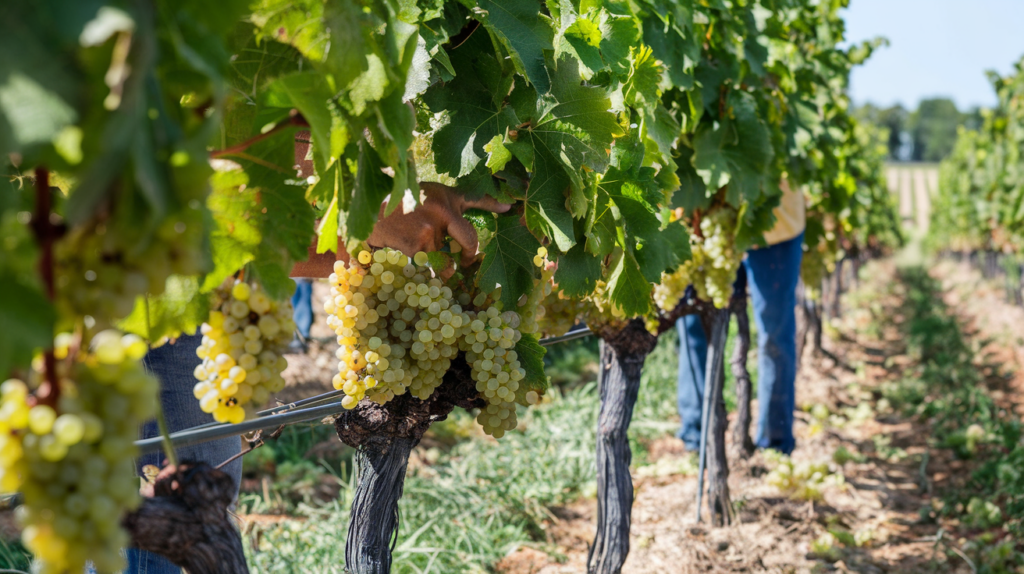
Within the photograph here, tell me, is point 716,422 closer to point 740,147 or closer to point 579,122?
point 740,147

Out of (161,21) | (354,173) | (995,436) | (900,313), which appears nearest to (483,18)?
(354,173)

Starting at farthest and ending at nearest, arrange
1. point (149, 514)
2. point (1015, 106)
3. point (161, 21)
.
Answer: point (1015, 106)
point (149, 514)
point (161, 21)

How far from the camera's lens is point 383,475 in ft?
5.37

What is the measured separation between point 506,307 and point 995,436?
4683mm

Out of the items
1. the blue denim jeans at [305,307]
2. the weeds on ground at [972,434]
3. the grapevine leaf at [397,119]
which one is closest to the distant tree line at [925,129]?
the weeds on ground at [972,434]

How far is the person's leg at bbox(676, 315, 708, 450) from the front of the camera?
13.6ft

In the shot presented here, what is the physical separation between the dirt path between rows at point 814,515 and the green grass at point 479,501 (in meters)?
0.13

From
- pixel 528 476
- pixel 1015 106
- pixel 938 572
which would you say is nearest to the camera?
pixel 938 572

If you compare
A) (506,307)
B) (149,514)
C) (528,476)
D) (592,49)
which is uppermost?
(592,49)

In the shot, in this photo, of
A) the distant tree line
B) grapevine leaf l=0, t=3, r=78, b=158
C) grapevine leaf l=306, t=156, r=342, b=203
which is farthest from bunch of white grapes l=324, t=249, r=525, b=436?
the distant tree line

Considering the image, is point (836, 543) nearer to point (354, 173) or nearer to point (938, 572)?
point (938, 572)

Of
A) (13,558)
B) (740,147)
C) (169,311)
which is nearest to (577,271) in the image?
(169,311)

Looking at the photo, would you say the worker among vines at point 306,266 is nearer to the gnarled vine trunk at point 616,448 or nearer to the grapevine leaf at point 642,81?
the grapevine leaf at point 642,81

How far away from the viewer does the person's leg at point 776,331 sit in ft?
12.4
